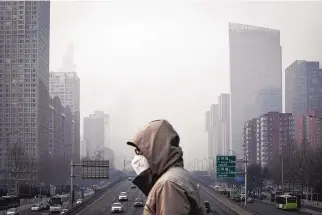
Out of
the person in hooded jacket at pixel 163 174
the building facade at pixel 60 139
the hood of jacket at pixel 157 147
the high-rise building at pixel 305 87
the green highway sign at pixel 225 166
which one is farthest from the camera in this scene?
the high-rise building at pixel 305 87

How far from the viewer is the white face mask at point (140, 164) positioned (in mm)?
2178

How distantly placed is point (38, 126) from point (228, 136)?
102264 millimetres

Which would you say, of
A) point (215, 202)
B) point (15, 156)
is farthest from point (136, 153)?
point (15, 156)

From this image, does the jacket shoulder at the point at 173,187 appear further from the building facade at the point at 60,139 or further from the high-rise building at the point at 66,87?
the high-rise building at the point at 66,87

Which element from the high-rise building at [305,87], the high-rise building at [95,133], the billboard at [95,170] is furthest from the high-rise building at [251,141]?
the billboard at [95,170]

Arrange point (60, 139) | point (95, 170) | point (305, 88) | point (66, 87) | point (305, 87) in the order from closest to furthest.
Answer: point (95, 170)
point (60, 139)
point (305, 87)
point (305, 88)
point (66, 87)

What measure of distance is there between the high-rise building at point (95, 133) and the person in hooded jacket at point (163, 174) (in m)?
177

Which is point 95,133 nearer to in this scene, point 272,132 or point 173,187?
point 272,132

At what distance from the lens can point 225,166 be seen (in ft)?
146

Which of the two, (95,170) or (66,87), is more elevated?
(66,87)

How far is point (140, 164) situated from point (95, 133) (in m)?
187

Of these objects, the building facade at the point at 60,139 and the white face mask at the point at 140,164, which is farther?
the building facade at the point at 60,139

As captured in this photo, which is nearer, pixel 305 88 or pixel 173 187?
pixel 173 187

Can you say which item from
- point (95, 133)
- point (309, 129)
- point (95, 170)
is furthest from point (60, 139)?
point (95, 170)
